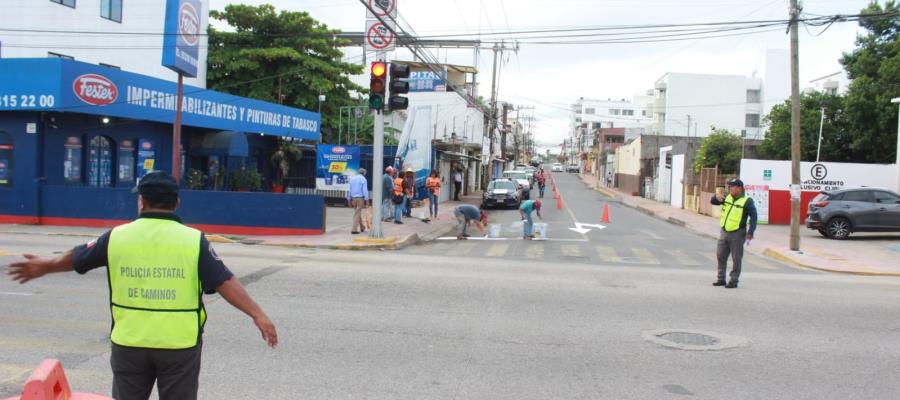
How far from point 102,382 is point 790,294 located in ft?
30.1

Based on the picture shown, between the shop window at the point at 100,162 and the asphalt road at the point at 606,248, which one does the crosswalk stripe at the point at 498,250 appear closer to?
the asphalt road at the point at 606,248

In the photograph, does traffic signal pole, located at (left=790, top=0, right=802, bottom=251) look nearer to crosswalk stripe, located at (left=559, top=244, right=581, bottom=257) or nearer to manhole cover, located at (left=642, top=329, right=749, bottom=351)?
crosswalk stripe, located at (left=559, top=244, right=581, bottom=257)

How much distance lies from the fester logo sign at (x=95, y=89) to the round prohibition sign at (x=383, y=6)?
7776mm

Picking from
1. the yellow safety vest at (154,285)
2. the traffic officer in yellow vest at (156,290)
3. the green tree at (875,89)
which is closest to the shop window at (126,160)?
the traffic officer in yellow vest at (156,290)

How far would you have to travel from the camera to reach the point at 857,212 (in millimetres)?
20312

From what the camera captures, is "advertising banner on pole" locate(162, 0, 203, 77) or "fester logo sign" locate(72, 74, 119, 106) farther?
"fester logo sign" locate(72, 74, 119, 106)

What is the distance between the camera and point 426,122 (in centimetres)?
2684

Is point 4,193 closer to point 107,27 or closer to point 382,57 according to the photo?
point 382,57

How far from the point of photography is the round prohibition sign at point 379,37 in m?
15.5

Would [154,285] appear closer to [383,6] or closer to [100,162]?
[383,6]

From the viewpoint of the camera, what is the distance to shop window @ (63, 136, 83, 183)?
18328 millimetres

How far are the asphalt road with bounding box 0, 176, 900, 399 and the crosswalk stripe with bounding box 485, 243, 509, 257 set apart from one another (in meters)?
2.33

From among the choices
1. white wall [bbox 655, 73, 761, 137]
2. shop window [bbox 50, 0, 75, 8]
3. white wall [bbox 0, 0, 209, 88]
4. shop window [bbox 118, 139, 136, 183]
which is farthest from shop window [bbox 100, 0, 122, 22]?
white wall [bbox 655, 73, 761, 137]

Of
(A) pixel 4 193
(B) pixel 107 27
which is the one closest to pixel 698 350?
(A) pixel 4 193
